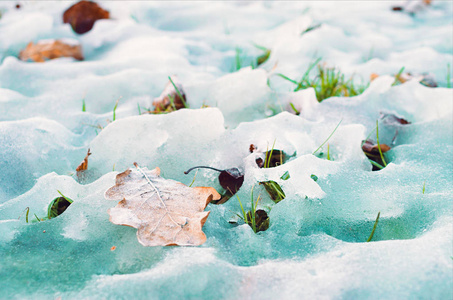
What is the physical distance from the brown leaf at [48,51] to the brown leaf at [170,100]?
3.39 ft

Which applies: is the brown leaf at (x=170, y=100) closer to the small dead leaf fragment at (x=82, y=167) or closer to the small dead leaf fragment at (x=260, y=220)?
the small dead leaf fragment at (x=82, y=167)

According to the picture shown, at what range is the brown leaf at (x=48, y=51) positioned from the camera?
7.79ft

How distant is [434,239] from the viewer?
2.80ft

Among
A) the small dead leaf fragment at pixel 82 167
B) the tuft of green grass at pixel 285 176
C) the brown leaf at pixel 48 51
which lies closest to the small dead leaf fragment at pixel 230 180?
the tuft of green grass at pixel 285 176

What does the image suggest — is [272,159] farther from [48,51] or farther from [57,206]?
[48,51]

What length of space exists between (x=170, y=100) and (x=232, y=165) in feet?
1.96

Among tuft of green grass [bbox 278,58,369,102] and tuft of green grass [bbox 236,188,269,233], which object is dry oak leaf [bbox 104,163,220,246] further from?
tuft of green grass [bbox 278,58,369,102]

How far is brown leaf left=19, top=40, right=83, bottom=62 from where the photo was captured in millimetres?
2375

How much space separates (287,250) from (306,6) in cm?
300

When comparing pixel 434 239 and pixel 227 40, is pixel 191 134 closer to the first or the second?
pixel 434 239


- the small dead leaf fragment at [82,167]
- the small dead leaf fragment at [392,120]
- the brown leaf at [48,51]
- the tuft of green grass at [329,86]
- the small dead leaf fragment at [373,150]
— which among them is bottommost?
the small dead leaf fragment at [373,150]

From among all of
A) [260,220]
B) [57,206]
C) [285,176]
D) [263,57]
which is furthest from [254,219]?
[263,57]

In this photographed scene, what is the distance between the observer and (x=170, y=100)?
5.70 ft

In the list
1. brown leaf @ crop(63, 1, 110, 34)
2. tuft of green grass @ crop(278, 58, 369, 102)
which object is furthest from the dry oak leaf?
brown leaf @ crop(63, 1, 110, 34)
